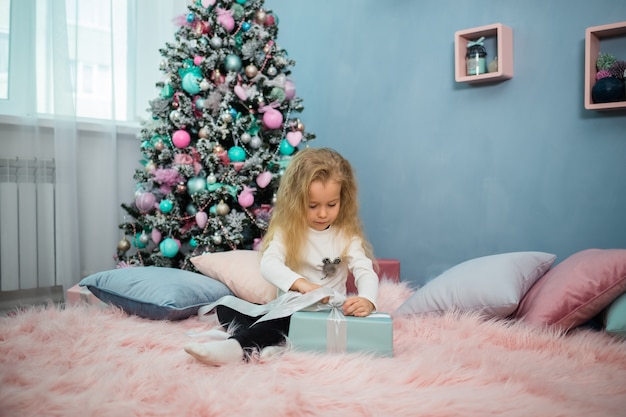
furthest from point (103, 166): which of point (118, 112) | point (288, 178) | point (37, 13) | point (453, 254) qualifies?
point (453, 254)

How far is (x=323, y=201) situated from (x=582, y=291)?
817mm

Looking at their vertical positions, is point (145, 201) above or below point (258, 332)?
above

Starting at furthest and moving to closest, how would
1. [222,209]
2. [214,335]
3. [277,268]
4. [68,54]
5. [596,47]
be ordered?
[68,54]
[222,209]
[596,47]
[277,268]
[214,335]

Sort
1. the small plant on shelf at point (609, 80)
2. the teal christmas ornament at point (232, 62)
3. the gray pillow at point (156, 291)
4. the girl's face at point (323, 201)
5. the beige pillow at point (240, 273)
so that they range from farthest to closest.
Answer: the teal christmas ornament at point (232, 62) → the small plant on shelf at point (609, 80) → the beige pillow at point (240, 273) → the gray pillow at point (156, 291) → the girl's face at point (323, 201)

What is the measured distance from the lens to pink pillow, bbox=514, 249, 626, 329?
5.45 ft

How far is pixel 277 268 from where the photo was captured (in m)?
1.74

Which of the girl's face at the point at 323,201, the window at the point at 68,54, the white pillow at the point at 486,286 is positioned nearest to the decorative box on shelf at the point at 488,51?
the white pillow at the point at 486,286

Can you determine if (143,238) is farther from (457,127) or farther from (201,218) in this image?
(457,127)

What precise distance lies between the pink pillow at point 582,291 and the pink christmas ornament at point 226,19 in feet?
5.71

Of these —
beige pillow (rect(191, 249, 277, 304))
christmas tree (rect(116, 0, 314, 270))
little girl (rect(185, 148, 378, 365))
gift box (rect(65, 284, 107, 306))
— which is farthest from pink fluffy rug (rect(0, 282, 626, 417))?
christmas tree (rect(116, 0, 314, 270))

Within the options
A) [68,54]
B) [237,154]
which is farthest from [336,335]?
[68,54]

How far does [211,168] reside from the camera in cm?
256

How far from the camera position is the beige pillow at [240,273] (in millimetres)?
2047

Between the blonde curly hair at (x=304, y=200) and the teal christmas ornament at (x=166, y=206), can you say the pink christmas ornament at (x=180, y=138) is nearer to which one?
the teal christmas ornament at (x=166, y=206)
